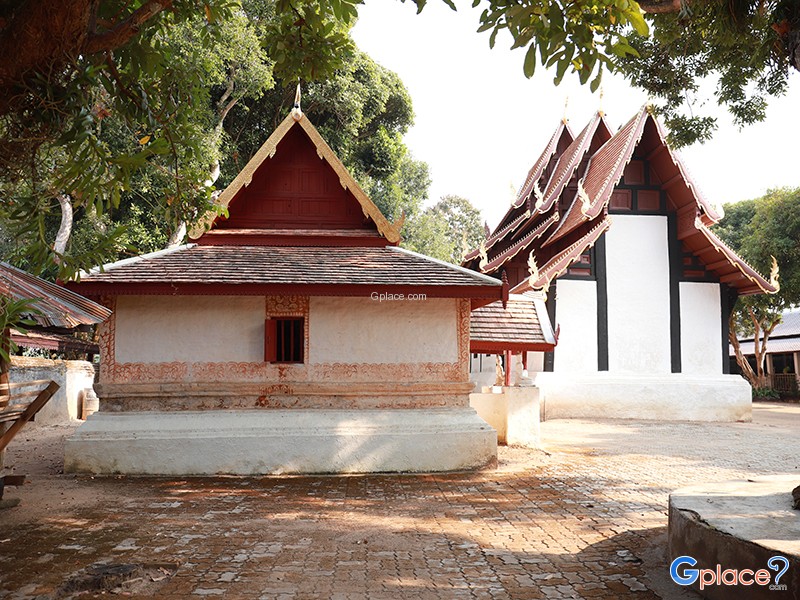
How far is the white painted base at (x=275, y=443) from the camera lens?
896 cm

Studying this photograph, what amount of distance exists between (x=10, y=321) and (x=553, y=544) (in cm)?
452

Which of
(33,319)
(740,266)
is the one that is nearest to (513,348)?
(33,319)

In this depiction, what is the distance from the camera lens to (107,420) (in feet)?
30.0

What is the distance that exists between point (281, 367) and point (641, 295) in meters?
11.5

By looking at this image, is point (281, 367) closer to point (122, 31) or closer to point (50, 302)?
point (50, 302)

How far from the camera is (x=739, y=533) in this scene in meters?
3.96

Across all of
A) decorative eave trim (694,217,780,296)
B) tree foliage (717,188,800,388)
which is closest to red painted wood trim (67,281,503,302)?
decorative eave trim (694,217,780,296)

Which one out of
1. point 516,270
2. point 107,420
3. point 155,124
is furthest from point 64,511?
point 516,270

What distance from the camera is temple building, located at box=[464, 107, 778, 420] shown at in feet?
55.3

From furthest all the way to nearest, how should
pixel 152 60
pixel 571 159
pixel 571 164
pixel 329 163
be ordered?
pixel 571 159 → pixel 571 164 → pixel 329 163 → pixel 152 60

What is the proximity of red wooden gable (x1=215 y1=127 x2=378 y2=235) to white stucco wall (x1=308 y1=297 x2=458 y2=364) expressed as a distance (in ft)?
6.09

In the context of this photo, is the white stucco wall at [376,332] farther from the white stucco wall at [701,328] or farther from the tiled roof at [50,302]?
the white stucco wall at [701,328]

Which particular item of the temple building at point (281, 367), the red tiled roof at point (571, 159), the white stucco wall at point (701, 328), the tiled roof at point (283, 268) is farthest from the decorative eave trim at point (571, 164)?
the temple building at point (281, 367)

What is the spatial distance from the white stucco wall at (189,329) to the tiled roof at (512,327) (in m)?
3.84
